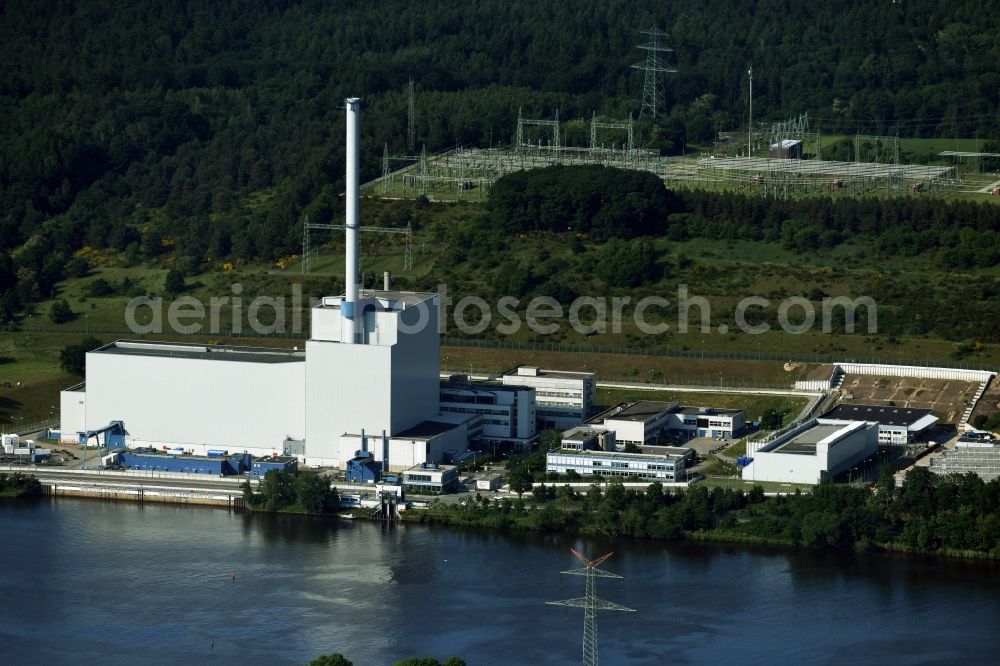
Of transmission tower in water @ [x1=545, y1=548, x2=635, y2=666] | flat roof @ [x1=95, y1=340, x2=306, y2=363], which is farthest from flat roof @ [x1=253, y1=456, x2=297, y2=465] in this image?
transmission tower in water @ [x1=545, y1=548, x2=635, y2=666]

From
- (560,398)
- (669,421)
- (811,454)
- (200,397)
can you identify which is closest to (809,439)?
(811,454)

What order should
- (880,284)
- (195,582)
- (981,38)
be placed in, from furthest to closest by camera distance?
(981,38) < (880,284) < (195,582)

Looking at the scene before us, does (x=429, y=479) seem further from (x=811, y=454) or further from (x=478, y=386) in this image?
(x=811, y=454)

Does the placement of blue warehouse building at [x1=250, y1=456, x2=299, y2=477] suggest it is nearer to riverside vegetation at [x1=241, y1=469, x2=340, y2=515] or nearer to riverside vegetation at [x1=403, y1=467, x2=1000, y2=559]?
riverside vegetation at [x1=241, y1=469, x2=340, y2=515]

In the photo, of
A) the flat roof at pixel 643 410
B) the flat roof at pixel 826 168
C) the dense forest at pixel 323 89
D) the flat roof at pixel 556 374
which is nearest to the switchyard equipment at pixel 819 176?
the flat roof at pixel 826 168

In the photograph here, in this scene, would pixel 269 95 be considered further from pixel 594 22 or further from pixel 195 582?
pixel 195 582

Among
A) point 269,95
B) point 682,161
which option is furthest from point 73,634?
point 269,95
